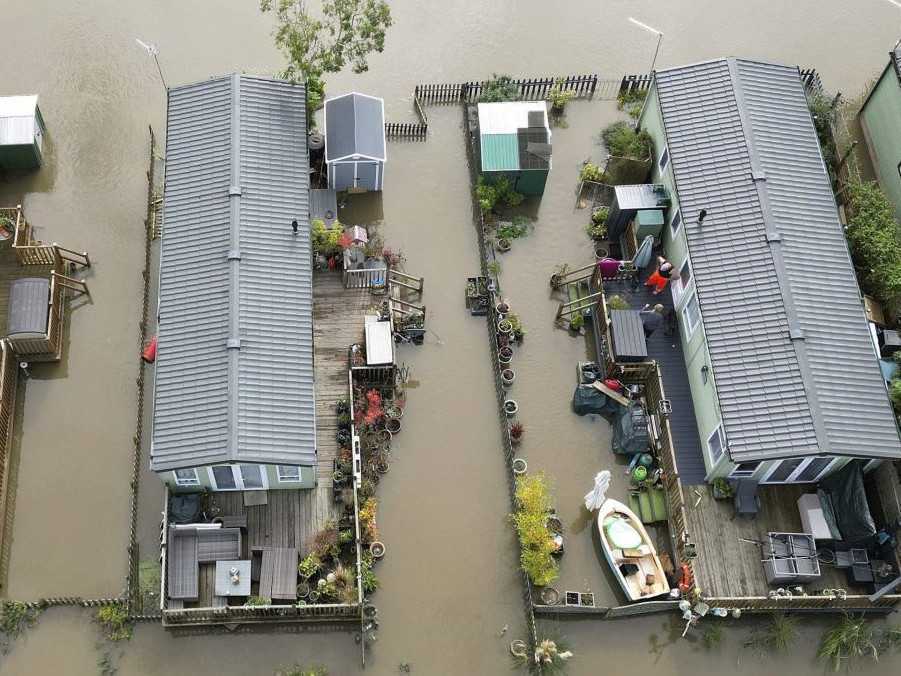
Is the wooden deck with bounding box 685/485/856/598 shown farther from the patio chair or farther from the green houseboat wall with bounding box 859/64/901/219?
the green houseboat wall with bounding box 859/64/901/219

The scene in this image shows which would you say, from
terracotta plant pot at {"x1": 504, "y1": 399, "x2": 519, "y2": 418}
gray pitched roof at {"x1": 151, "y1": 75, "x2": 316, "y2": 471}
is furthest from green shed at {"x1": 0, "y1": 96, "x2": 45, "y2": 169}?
terracotta plant pot at {"x1": 504, "y1": 399, "x2": 519, "y2": 418}

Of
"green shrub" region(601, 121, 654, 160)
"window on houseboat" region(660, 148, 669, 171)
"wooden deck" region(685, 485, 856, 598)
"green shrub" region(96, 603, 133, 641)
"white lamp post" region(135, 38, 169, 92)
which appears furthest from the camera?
"white lamp post" region(135, 38, 169, 92)

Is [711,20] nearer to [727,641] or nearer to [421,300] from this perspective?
[421,300]

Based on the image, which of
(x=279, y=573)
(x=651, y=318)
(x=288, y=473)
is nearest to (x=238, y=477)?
(x=288, y=473)

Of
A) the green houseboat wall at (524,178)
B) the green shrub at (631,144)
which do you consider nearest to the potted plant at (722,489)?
the green shrub at (631,144)

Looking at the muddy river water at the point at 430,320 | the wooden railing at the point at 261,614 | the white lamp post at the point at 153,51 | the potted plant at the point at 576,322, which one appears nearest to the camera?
the wooden railing at the point at 261,614

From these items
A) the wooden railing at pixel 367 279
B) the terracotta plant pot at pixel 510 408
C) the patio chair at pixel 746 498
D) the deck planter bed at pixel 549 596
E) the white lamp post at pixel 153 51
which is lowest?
the deck planter bed at pixel 549 596

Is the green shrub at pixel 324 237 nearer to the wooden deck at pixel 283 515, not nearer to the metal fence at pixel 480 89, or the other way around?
the metal fence at pixel 480 89
